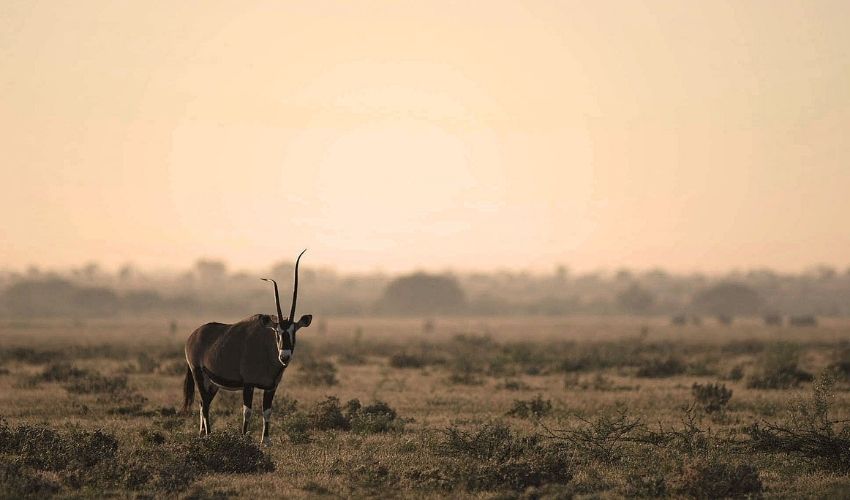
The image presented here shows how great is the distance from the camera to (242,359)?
54.1 ft

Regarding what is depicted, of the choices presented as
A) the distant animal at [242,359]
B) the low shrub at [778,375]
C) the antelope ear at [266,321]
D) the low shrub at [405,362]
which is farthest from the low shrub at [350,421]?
the low shrub at [405,362]

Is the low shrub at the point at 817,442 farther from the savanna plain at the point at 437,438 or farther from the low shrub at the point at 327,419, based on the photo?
the low shrub at the point at 327,419

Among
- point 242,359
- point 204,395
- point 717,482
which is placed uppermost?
point 242,359

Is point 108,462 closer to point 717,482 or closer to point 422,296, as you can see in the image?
point 717,482

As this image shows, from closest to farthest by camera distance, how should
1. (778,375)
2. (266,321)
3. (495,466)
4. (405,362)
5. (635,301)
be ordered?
(495,466) < (266,321) < (778,375) < (405,362) < (635,301)

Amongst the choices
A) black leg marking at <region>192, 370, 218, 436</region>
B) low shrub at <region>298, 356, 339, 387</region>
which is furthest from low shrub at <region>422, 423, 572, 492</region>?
low shrub at <region>298, 356, 339, 387</region>

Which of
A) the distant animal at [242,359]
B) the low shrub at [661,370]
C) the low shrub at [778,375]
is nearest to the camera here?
the distant animal at [242,359]

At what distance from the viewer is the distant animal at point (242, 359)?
16250mm

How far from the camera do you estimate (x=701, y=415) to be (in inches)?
828

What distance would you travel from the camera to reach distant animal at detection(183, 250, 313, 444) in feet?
53.3

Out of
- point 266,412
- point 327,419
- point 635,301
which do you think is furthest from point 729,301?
point 266,412

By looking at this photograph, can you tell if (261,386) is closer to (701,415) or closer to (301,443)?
(301,443)

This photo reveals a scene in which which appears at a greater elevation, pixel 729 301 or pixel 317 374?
pixel 729 301

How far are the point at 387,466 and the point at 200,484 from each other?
269 cm
